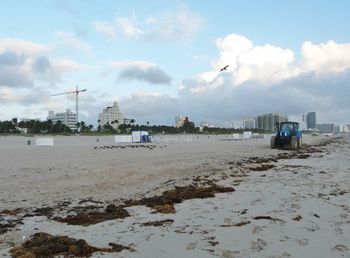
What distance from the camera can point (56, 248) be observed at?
19.6ft

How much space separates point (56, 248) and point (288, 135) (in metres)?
33.0

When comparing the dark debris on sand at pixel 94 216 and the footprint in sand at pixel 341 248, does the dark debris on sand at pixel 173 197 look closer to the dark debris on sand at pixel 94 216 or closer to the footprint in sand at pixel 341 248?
the dark debris on sand at pixel 94 216

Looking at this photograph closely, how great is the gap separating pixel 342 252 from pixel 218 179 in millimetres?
8977

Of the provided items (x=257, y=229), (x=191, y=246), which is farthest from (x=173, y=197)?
(x=191, y=246)

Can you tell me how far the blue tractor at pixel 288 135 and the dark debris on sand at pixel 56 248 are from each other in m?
32.5

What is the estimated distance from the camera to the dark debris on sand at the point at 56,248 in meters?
5.76

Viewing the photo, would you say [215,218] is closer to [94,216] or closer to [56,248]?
[94,216]

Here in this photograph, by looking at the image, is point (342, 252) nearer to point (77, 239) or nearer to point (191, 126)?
point (77, 239)

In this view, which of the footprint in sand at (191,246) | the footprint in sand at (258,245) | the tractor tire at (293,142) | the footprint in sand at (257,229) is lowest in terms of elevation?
the footprint in sand at (191,246)

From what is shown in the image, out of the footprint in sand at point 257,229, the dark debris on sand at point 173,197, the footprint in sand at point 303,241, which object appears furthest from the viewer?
the dark debris on sand at point 173,197

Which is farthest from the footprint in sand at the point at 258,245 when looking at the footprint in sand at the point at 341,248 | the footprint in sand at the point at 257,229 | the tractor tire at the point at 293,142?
the tractor tire at the point at 293,142

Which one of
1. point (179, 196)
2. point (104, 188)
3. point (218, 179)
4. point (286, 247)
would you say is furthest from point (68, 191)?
point (286, 247)

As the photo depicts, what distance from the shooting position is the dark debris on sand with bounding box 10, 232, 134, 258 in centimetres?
576

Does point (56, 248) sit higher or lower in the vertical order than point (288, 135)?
lower
